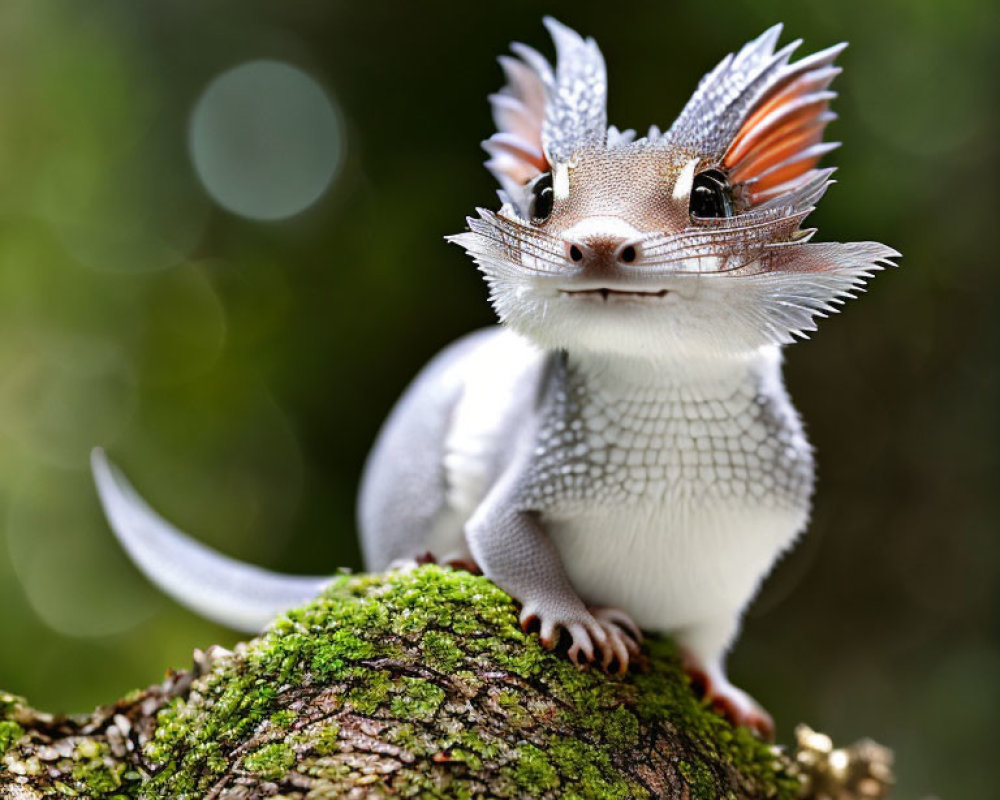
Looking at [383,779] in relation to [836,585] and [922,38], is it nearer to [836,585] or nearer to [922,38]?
[836,585]

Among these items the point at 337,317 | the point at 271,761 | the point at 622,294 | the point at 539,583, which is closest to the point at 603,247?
the point at 622,294

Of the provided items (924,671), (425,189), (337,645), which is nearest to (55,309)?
(425,189)

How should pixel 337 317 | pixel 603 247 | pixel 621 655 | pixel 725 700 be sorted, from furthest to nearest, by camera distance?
pixel 337 317, pixel 725 700, pixel 621 655, pixel 603 247

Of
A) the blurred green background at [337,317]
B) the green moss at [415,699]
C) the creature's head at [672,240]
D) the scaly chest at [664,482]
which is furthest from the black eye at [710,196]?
the blurred green background at [337,317]

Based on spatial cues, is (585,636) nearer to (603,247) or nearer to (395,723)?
(395,723)

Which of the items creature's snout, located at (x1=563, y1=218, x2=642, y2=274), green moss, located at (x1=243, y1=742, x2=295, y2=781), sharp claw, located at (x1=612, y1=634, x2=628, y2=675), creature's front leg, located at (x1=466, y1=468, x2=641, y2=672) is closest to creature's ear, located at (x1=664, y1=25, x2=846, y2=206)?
creature's snout, located at (x1=563, y1=218, x2=642, y2=274)

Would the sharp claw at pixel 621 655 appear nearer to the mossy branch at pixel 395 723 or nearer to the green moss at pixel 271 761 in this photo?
the mossy branch at pixel 395 723

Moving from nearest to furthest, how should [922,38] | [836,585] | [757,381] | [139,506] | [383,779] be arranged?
[383,779] → [757,381] → [139,506] → [922,38] → [836,585]
